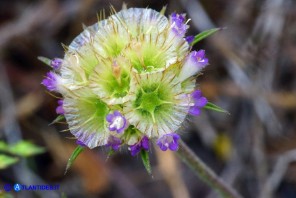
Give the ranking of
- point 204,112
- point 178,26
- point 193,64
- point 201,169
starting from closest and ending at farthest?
point 193,64 → point 178,26 → point 201,169 → point 204,112

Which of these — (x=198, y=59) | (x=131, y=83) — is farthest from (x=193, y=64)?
(x=131, y=83)

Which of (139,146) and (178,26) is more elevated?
(178,26)

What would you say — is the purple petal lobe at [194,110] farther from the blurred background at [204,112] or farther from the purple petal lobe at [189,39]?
the blurred background at [204,112]

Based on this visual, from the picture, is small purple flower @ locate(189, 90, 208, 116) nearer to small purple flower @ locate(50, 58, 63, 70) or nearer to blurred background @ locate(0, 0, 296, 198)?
small purple flower @ locate(50, 58, 63, 70)

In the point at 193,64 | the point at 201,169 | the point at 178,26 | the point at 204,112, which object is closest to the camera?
the point at 193,64

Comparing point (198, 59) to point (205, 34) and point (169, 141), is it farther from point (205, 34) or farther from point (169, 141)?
point (169, 141)

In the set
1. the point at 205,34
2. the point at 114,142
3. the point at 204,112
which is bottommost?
the point at 204,112

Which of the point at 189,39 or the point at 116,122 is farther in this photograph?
the point at 189,39
